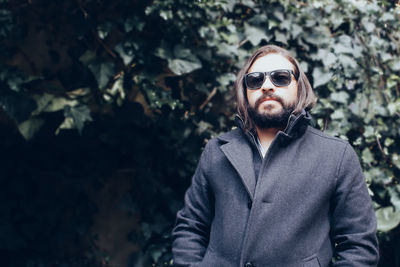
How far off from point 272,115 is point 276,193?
319mm

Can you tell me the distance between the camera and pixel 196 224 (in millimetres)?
1720

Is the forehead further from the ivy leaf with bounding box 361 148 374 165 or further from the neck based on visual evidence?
the ivy leaf with bounding box 361 148 374 165

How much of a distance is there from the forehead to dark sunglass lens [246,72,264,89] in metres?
0.05

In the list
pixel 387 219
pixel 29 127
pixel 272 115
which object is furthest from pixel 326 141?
pixel 29 127

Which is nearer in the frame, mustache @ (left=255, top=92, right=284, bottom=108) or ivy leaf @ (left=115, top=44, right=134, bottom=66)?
mustache @ (left=255, top=92, right=284, bottom=108)

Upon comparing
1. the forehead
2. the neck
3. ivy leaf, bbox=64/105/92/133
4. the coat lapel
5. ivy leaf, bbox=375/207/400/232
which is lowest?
ivy leaf, bbox=375/207/400/232

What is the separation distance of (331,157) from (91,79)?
5.48ft

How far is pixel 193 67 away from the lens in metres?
2.40

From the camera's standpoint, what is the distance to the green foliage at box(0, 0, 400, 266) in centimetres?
236

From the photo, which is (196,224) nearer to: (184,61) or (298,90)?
(298,90)

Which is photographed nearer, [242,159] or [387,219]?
[242,159]

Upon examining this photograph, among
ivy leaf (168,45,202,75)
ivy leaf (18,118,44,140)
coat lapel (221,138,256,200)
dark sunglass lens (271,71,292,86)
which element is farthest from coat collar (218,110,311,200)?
ivy leaf (18,118,44,140)

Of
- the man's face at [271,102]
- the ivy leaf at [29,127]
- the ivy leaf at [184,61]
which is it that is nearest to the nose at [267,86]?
the man's face at [271,102]

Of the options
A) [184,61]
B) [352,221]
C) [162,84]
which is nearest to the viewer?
[352,221]
